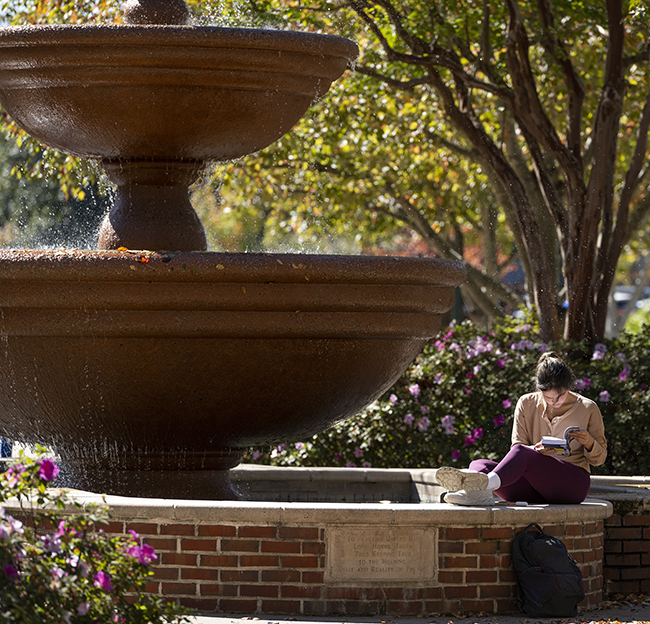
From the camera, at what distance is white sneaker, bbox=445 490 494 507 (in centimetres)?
541

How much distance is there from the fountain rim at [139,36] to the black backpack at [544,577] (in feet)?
9.04

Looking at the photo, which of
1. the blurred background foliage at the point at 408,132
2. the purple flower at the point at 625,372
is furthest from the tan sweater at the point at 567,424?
the purple flower at the point at 625,372

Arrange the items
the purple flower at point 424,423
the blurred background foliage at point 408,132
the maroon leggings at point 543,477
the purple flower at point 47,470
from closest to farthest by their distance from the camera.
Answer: the purple flower at point 47,470, the maroon leggings at point 543,477, the purple flower at point 424,423, the blurred background foliage at point 408,132

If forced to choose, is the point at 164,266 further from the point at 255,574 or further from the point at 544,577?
the point at 544,577

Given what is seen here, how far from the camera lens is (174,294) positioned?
5039 millimetres

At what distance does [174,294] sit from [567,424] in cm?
223

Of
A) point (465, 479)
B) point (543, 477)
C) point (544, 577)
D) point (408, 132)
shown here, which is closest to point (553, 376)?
point (543, 477)

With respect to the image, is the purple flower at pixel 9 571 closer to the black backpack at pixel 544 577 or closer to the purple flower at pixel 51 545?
the purple flower at pixel 51 545

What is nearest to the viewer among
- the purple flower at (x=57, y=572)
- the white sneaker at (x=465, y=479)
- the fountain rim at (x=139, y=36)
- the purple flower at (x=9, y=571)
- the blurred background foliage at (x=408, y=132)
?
the purple flower at (x=9, y=571)

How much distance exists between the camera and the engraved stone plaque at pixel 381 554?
508 centimetres

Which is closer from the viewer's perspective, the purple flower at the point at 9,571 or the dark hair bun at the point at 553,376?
the purple flower at the point at 9,571

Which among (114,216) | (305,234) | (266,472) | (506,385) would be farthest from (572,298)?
(305,234)

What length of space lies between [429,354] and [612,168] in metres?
2.47

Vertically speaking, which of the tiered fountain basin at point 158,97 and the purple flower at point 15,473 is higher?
the tiered fountain basin at point 158,97
